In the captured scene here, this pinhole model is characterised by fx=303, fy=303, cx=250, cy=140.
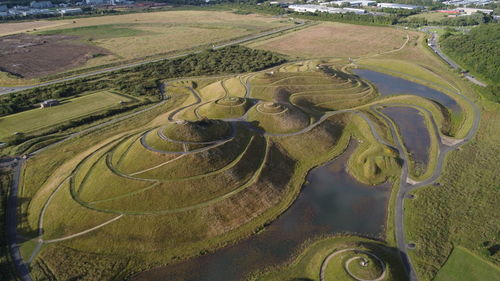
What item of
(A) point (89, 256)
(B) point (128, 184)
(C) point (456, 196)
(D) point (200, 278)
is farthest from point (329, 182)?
(A) point (89, 256)

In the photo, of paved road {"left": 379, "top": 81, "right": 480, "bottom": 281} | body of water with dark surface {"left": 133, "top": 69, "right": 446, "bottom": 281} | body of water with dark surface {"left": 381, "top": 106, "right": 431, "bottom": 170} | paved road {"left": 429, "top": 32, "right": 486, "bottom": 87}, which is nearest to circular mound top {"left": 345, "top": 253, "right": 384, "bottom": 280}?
paved road {"left": 379, "top": 81, "right": 480, "bottom": 281}

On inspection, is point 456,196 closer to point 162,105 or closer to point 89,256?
point 89,256

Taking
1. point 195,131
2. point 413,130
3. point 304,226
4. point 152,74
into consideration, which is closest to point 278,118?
point 195,131

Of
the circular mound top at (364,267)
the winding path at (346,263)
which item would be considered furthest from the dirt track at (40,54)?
the circular mound top at (364,267)

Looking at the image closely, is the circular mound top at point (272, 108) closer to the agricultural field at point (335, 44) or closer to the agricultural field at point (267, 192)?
the agricultural field at point (267, 192)

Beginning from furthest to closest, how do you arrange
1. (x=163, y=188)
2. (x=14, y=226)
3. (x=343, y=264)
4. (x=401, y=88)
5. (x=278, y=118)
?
(x=401, y=88) → (x=278, y=118) → (x=163, y=188) → (x=14, y=226) → (x=343, y=264)

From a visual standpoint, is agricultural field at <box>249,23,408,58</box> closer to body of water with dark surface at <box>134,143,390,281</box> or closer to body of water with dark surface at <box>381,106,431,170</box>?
body of water with dark surface at <box>381,106,431,170</box>

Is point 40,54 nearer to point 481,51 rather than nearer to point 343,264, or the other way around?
point 343,264
